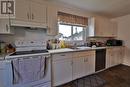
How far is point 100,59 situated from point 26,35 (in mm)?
2486

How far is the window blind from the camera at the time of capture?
2959mm

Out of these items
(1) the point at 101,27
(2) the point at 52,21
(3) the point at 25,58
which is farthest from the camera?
(1) the point at 101,27

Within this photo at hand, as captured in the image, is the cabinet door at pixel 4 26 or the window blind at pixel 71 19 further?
the window blind at pixel 71 19

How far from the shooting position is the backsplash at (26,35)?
2.22 metres

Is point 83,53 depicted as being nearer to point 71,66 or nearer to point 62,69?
point 71,66

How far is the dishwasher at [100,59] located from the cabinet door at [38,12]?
2.02m

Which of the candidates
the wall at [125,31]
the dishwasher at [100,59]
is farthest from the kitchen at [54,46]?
the wall at [125,31]

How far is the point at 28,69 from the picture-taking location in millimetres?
1893

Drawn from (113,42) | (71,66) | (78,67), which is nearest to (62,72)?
(71,66)

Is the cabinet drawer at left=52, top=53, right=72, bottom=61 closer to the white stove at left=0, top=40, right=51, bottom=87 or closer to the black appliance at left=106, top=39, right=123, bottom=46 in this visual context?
the white stove at left=0, top=40, right=51, bottom=87

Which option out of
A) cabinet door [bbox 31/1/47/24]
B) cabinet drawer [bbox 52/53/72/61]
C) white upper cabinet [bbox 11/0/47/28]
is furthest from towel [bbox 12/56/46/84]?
cabinet door [bbox 31/1/47/24]

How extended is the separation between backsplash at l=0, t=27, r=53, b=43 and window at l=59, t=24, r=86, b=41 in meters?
0.57

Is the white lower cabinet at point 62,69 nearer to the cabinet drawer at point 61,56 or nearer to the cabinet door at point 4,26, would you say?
the cabinet drawer at point 61,56

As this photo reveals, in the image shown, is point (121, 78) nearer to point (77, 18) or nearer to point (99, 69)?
point (99, 69)
